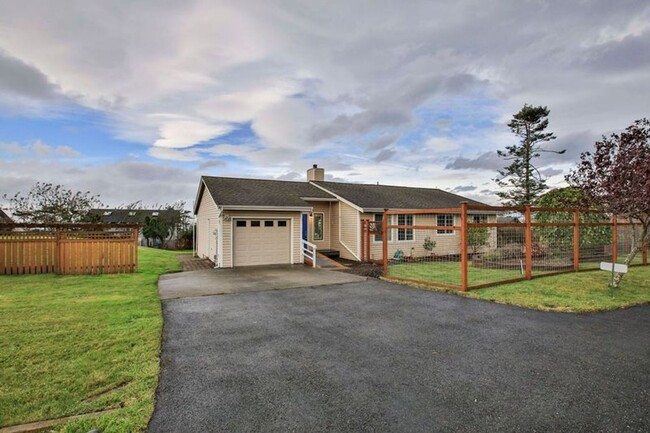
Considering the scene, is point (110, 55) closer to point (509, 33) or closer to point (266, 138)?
point (266, 138)

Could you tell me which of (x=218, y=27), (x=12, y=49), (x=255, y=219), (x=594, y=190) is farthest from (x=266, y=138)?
(x=594, y=190)

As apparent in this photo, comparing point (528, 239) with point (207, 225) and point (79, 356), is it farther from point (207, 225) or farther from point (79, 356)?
point (207, 225)

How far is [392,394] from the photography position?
3.27 metres

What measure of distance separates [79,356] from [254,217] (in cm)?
1018

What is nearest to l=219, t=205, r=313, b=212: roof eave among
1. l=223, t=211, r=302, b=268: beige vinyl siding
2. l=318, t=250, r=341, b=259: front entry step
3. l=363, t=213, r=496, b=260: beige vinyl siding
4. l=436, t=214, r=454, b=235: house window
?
l=223, t=211, r=302, b=268: beige vinyl siding

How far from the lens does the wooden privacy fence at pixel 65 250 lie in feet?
35.8

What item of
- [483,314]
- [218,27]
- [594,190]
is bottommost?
[483,314]

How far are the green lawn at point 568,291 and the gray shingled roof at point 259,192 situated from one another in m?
7.46

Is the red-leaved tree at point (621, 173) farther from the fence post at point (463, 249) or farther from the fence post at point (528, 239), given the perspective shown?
the fence post at point (463, 249)

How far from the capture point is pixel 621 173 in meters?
8.17

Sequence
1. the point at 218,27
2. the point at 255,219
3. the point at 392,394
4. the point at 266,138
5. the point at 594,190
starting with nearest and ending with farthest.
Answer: the point at 392,394
the point at 594,190
the point at 218,27
the point at 255,219
the point at 266,138

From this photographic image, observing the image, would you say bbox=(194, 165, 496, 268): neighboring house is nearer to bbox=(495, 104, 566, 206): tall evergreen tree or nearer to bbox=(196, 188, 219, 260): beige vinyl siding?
bbox=(196, 188, 219, 260): beige vinyl siding

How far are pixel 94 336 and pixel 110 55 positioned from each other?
8.89 metres

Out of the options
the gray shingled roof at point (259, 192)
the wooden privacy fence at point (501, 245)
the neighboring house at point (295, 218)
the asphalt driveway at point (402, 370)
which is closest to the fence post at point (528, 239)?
→ the wooden privacy fence at point (501, 245)
